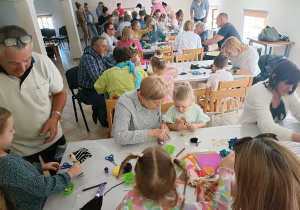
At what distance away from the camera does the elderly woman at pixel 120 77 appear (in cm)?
282

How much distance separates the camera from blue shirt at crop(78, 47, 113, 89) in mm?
3215

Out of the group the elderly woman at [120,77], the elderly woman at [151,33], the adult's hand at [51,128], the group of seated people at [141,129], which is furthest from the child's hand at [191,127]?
the elderly woman at [151,33]

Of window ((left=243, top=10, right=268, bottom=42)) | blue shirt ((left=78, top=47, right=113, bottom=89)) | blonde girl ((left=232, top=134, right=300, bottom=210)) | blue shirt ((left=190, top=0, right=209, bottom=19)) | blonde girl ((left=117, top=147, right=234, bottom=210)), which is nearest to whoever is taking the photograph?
blonde girl ((left=232, top=134, right=300, bottom=210))

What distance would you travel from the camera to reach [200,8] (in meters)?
7.71

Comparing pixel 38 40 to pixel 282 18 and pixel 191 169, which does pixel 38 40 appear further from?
pixel 282 18

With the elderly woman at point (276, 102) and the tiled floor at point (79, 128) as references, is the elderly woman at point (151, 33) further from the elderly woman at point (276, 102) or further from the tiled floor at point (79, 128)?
the elderly woman at point (276, 102)

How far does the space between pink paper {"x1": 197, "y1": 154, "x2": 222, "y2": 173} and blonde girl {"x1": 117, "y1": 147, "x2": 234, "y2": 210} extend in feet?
1.00

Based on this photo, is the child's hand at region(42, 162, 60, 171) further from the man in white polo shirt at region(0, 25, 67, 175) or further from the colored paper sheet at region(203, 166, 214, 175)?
the colored paper sheet at region(203, 166, 214, 175)

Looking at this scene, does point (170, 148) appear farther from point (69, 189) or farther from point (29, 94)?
point (29, 94)

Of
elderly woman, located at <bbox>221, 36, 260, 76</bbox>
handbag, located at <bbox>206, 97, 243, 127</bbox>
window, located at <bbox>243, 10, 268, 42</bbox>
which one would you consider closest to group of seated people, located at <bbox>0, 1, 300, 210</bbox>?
handbag, located at <bbox>206, 97, 243, 127</bbox>

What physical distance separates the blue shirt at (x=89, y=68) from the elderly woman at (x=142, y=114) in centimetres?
159

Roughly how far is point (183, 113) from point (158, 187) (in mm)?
1070

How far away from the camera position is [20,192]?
116 centimetres

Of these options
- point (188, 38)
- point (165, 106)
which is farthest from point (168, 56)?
point (165, 106)
